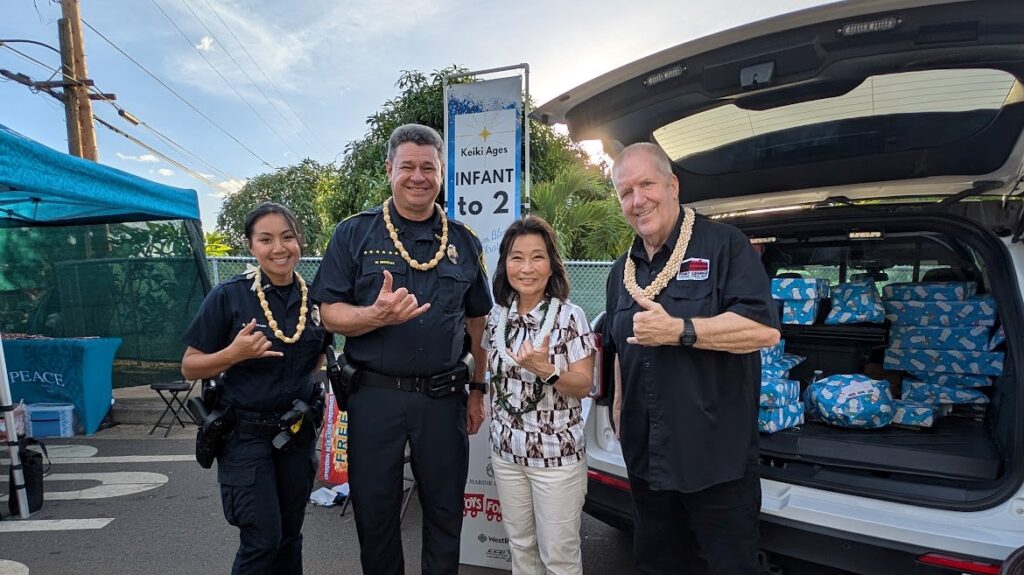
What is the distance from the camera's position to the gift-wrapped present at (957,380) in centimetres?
270

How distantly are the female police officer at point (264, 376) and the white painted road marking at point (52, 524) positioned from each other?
2104 millimetres

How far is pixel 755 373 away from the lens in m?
1.83

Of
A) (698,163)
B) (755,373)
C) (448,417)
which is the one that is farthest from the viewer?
(698,163)

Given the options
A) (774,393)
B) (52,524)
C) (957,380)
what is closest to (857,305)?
(957,380)

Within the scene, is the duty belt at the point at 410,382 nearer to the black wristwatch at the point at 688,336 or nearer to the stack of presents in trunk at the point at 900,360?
the black wristwatch at the point at 688,336

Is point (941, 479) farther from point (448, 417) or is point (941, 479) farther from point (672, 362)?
point (448, 417)

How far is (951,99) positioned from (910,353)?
1590 mm

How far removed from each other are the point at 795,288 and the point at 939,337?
2.53ft

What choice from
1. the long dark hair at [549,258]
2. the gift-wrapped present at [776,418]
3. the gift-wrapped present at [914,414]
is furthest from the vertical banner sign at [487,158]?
the gift-wrapped present at [914,414]

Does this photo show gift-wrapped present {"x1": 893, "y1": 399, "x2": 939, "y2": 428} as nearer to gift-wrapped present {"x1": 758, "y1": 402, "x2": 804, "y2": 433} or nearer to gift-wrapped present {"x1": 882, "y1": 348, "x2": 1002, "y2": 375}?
gift-wrapped present {"x1": 882, "y1": 348, "x2": 1002, "y2": 375}

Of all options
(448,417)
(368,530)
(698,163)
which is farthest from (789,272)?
(368,530)

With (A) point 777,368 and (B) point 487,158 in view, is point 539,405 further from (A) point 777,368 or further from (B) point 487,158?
(B) point 487,158

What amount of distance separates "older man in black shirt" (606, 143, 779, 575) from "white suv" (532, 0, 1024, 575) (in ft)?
0.79

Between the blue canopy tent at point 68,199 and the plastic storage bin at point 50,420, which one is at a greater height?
the blue canopy tent at point 68,199
